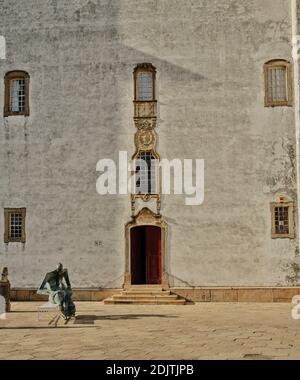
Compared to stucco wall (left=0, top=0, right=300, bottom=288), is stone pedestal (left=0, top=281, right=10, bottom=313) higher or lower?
lower

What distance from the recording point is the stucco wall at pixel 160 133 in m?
20.6

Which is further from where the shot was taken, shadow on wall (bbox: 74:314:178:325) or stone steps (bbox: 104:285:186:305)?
stone steps (bbox: 104:285:186:305)

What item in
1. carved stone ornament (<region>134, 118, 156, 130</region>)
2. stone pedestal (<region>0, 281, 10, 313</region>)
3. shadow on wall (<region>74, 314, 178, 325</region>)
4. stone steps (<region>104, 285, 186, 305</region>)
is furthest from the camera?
carved stone ornament (<region>134, 118, 156, 130</region>)

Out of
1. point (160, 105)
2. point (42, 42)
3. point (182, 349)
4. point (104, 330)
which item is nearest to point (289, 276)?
point (160, 105)

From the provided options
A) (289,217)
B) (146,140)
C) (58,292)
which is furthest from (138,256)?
(58,292)

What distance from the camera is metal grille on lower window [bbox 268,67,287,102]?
2120 cm

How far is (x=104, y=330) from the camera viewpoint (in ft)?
43.8

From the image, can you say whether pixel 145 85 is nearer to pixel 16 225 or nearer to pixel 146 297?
pixel 16 225

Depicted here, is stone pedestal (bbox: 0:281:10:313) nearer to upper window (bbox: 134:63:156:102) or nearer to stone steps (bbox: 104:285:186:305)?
stone steps (bbox: 104:285:186:305)

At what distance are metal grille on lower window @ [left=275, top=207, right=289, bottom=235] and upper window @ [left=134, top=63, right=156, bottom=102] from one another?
6196 mm

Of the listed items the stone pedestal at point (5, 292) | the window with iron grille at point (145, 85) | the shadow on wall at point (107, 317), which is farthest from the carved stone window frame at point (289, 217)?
the stone pedestal at point (5, 292)

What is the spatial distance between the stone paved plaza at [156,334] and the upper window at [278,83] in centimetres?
738

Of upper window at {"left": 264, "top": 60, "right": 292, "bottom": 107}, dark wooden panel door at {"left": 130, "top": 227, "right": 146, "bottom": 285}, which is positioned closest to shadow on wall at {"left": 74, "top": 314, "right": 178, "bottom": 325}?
dark wooden panel door at {"left": 130, "top": 227, "right": 146, "bottom": 285}

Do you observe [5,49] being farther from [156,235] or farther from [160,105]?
[156,235]
